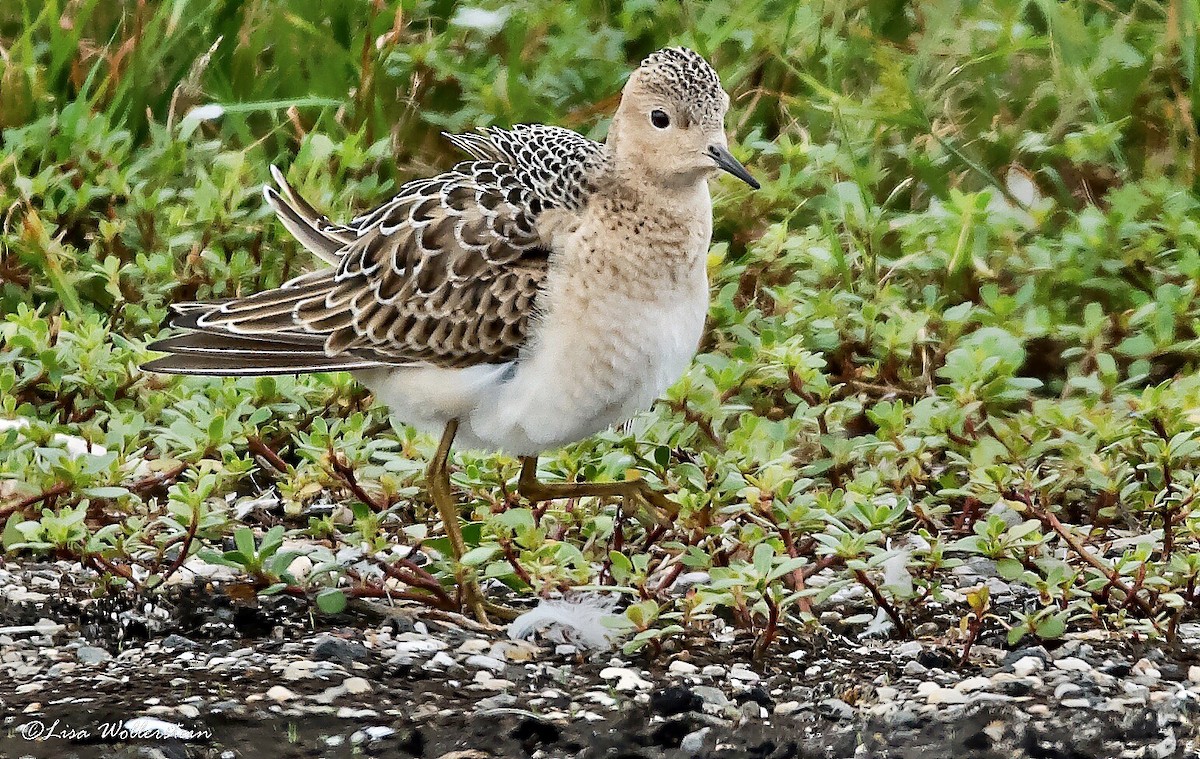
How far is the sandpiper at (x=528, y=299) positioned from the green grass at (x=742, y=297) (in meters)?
0.18

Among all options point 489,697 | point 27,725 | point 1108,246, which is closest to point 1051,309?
point 1108,246

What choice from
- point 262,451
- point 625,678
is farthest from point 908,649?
point 262,451

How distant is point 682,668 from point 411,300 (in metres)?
1.31

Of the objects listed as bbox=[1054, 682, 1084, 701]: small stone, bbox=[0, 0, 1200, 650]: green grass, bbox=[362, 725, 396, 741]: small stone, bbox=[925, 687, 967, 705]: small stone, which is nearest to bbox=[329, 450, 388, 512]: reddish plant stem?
bbox=[0, 0, 1200, 650]: green grass

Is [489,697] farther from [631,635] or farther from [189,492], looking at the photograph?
[189,492]

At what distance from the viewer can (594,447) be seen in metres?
4.99

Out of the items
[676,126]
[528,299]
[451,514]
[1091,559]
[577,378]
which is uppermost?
[676,126]

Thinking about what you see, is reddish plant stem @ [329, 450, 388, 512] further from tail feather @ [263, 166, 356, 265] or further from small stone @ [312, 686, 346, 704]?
tail feather @ [263, 166, 356, 265]

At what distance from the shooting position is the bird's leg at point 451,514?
13.7ft

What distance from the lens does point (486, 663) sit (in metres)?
3.99

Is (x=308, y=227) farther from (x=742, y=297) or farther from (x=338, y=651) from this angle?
(x=338, y=651)

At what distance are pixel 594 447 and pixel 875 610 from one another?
3.50 feet

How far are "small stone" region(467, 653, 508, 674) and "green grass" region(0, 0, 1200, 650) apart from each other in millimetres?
230

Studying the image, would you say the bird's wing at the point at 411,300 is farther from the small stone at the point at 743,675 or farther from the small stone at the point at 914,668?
the small stone at the point at 914,668
